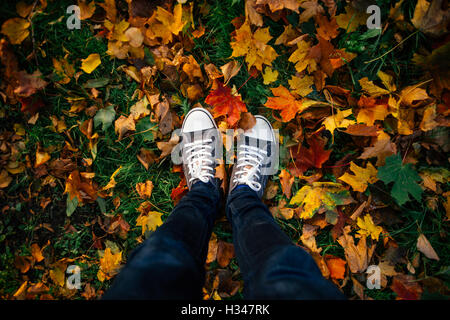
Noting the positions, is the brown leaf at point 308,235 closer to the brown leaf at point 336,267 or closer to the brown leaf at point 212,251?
the brown leaf at point 336,267

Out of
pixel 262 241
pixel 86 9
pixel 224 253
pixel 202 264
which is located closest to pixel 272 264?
pixel 262 241

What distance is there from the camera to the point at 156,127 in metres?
1.43

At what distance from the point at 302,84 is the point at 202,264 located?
1.07m

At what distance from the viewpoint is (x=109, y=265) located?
1.48 m

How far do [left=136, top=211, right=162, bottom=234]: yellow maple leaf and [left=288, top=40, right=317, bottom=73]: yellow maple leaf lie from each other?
1207 millimetres

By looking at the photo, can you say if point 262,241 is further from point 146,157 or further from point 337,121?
point 146,157

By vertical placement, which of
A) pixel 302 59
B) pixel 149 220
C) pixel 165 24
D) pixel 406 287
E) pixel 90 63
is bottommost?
pixel 406 287

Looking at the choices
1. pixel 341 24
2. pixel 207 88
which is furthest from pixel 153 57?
pixel 341 24

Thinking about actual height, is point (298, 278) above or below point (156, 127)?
below

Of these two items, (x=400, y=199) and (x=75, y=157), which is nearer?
(x=400, y=199)

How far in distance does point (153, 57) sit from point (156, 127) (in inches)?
16.1
